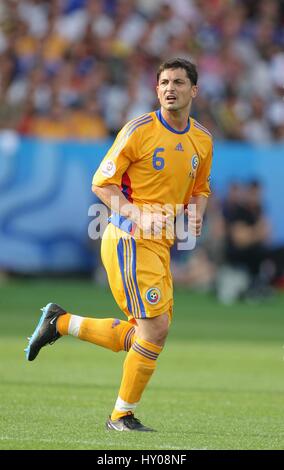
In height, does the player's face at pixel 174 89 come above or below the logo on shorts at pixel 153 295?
above

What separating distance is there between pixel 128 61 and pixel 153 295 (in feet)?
47.6

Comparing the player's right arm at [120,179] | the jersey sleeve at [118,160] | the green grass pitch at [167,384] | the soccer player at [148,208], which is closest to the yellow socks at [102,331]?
the soccer player at [148,208]

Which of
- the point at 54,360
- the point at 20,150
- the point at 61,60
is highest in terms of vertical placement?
the point at 61,60

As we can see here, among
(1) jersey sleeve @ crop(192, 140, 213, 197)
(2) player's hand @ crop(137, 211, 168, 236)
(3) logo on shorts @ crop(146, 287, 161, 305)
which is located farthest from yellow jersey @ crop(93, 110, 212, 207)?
(3) logo on shorts @ crop(146, 287, 161, 305)

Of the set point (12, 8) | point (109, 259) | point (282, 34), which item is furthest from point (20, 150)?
point (109, 259)

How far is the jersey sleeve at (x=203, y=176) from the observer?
8.38 meters

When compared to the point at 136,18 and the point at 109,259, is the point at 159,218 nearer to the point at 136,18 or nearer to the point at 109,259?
the point at 109,259

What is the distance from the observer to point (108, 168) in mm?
7906

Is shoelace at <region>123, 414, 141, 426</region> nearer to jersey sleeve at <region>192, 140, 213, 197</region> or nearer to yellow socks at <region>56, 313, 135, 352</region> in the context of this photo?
yellow socks at <region>56, 313, 135, 352</region>

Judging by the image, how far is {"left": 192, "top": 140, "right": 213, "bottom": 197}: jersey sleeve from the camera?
8375 millimetres

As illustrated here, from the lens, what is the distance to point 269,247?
2050cm

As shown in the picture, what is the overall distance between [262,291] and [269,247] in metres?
0.98

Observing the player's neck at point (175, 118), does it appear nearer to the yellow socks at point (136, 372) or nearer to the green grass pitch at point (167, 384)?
the yellow socks at point (136, 372)

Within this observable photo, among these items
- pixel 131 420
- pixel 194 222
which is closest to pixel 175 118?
pixel 194 222
